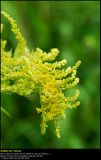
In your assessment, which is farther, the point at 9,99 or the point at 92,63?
the point at 92,63

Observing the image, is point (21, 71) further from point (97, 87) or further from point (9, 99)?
point (97, 87)

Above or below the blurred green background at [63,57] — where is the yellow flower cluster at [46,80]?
below

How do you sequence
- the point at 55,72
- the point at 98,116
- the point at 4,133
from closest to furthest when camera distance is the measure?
the point at 55,72 → the point at 4,133 → the point at 98,116

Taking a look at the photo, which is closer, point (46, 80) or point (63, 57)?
point (46, 80)

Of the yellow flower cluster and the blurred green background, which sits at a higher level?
the blurred green background

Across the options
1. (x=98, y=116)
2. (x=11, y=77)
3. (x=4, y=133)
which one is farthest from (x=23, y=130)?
(x=11, y=77)

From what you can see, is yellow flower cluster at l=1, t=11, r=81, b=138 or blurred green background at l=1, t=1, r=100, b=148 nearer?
yellow flower cluster at l=1, t=11, r=81, b=138

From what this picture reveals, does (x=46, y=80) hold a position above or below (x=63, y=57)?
below

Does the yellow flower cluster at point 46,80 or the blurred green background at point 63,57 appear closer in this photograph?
the yellow flower cluster at point 46,80
